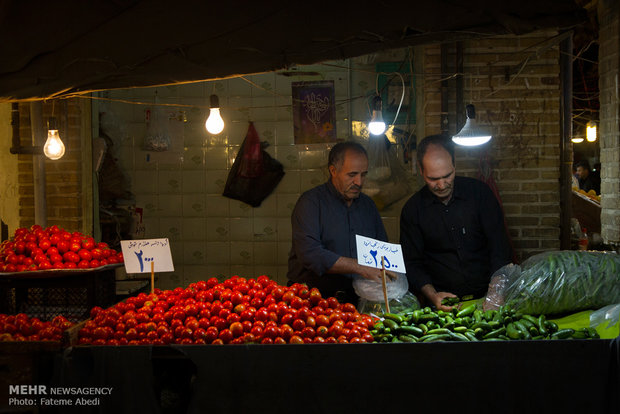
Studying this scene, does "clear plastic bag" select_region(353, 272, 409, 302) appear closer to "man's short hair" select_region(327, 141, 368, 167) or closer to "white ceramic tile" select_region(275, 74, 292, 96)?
"man's short hair" select_region(327, 141, 368, 167)

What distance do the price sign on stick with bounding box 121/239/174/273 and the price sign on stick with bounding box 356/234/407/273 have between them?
1215 mm

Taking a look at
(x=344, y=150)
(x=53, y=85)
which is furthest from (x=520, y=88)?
(x=53, y=85)

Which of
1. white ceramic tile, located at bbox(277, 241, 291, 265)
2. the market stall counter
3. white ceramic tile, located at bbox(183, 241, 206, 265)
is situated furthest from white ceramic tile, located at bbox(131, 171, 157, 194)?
the market stall counter

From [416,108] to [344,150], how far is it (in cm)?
245

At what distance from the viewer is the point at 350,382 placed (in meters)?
2.13

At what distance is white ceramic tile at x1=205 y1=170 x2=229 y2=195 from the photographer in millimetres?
6391

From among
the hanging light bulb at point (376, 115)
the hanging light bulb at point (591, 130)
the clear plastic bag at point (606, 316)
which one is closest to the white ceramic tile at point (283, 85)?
the hanging light bulb at point (376, 115)

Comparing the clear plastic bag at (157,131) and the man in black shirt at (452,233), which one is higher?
the clear plastic bag at (157,131)

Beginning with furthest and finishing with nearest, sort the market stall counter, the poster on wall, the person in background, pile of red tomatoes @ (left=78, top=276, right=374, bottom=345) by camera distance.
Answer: the person in background, the poster on wall, pile of red tomatoes @ (left=78, top=276, right=374, bottom=345), the market stall counter

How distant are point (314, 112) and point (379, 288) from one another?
3442mm

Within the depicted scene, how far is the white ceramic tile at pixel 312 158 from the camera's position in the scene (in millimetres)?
6277

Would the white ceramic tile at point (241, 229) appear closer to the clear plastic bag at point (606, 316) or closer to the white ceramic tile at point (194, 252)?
the white ceramic tile at point (194, 252)

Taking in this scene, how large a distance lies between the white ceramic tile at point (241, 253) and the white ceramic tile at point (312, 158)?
1.23m

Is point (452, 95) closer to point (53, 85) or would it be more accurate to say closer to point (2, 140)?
point (53, 85)
